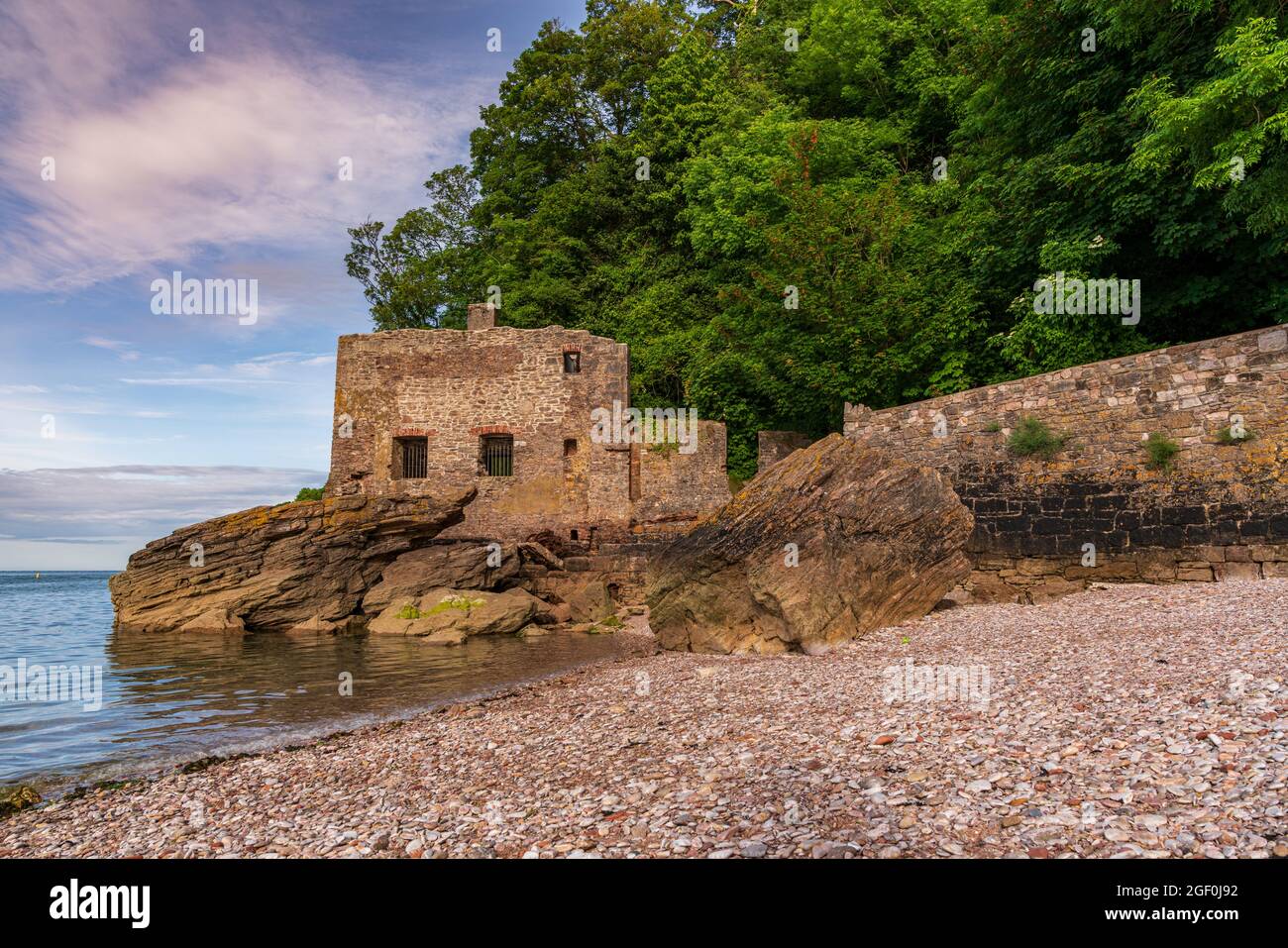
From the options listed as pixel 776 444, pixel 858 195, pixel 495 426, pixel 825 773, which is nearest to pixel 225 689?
pixel 825 773

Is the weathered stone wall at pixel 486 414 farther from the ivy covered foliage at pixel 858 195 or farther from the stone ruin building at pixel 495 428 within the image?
the ivy covered foliage at pixel 858 195

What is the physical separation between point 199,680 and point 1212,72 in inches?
741

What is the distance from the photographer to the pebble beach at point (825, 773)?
11.1 ft

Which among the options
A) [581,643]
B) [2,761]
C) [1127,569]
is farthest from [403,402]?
[1127,569]

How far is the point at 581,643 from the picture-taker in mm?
14664

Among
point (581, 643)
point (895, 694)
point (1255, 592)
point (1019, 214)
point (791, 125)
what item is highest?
point (791, 125)

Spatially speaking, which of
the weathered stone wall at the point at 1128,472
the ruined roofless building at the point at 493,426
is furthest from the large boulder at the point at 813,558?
the ruined roofless building at the point at 493,426

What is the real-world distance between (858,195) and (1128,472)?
1140cm

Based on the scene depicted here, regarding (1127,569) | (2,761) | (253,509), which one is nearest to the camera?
(2,761)

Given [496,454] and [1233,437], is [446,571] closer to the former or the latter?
[496,454]

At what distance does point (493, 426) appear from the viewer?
23.8 metres

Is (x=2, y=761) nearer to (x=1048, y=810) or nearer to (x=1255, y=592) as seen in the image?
(x=1048, y=810)

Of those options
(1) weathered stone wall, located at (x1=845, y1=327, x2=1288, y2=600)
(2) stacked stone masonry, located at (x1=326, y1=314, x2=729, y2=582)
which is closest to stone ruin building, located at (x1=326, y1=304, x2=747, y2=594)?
(2) stacked stone masonry, located at (x1=326, y1=314, x2=729, y2=582)
